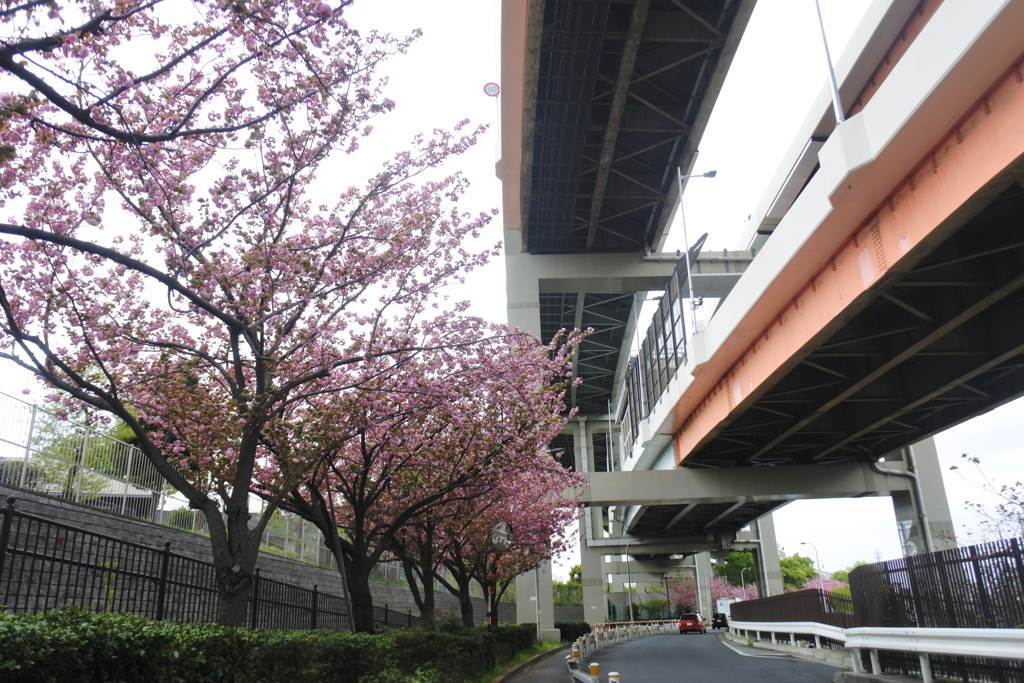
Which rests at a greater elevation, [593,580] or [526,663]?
[593,580]

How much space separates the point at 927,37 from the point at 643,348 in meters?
24.4

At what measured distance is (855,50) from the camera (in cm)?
1850

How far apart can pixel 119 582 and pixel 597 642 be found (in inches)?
924

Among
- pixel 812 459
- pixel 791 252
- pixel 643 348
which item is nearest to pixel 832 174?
pixel 791 252

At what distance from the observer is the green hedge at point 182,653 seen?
4602mm

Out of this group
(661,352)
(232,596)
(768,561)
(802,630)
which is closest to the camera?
(232,596)

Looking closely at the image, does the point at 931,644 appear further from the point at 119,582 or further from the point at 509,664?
the point at 509,664

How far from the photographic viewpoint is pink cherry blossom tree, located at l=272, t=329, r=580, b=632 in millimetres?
12086

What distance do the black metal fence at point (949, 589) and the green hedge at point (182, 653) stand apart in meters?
7.45

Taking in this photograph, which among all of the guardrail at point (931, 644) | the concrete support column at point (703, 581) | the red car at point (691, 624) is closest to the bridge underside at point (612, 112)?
the guardrail at point (931, 644)

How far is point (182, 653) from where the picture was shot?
19.5ft

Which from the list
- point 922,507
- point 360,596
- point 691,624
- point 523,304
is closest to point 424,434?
point 360,596

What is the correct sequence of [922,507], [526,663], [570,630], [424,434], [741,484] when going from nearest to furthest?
[424,434] → [526,663] → [741,484] → [922,507] → [570,630]

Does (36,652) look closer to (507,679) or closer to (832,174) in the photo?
(832,174)
